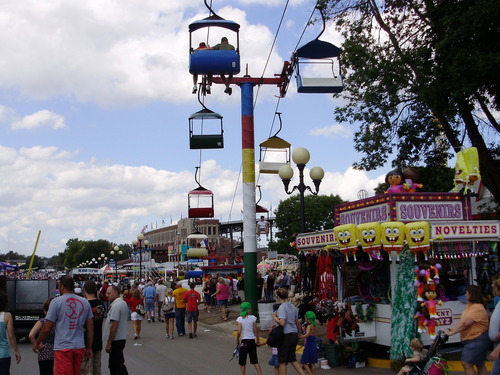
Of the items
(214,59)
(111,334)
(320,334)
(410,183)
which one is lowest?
(320,334)

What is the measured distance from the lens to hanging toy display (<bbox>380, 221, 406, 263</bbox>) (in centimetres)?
1062

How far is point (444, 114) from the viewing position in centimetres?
1552

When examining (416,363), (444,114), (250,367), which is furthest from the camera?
(444,114)

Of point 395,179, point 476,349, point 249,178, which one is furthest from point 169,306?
point 476,349

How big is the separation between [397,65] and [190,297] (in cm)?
950

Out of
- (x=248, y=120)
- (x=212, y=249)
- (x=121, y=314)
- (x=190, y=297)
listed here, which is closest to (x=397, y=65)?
(x=248, y=120)

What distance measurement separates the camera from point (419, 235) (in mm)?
10500

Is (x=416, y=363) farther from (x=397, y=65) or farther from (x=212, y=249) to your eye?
(x=212, y=249)

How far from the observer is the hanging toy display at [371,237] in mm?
10859

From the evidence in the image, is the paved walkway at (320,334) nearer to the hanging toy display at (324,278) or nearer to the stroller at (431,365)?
the hanging toy display at (324,278)

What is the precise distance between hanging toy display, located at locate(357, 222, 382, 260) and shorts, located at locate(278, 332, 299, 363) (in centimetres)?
240

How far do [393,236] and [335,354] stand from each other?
297 cm

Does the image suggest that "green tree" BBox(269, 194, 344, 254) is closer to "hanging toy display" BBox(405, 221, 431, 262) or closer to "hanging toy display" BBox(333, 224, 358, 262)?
"hanging toy display" BBox(333, 224, 358, 262)

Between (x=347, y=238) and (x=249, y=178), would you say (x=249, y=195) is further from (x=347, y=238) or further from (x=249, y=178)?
(x=347, y=238)
